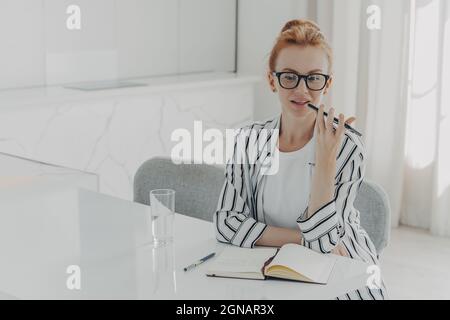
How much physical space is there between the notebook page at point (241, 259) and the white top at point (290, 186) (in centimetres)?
17

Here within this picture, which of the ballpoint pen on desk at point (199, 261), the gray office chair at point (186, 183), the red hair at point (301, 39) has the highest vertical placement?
the red hair at point (301, 39)

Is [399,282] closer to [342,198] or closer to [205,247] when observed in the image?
[342,198]

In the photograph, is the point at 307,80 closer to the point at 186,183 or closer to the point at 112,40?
the point at 186,183

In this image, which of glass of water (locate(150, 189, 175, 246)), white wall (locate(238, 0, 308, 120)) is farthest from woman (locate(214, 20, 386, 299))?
white wall (locate(238, 0, 308, 120))

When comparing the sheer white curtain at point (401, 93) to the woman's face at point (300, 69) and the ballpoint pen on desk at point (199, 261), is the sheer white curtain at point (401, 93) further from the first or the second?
the ballpoint pen on desk at point (199, 261)

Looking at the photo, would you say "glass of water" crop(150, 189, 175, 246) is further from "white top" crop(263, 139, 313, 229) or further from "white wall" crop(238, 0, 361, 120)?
"white wall" crop(238, 0, 361, 120)

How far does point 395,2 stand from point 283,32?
185cm

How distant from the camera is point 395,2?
11.3ft

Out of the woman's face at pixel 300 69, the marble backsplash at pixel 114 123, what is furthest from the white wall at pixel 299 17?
the woman's face at pixel 300 69

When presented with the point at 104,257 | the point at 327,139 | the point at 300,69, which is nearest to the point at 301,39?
the point at 300,69

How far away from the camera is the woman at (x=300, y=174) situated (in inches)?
65.4

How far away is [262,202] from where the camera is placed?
1.80 metres

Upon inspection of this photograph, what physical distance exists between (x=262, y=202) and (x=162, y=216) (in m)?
0.29

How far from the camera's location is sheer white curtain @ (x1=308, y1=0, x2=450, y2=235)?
3.42 meters
